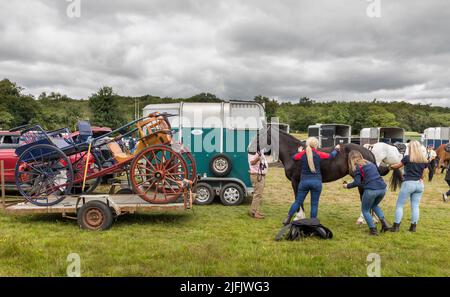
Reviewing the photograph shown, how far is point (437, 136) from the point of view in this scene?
87.8 feet

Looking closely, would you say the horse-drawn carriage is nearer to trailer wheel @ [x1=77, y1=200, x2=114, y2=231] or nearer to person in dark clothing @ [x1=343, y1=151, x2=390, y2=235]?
trailer wheel @ [x1=77, y1=200, x2=114, y2=231]

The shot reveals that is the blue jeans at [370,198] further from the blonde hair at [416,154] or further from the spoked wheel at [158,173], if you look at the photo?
the spoked wheel at [158,173]

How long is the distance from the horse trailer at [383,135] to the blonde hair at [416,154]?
71.9 ft

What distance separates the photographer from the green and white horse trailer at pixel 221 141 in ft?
30.6

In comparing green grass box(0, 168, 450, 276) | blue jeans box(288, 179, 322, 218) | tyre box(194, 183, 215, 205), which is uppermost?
blue jeans box(288, 179, 322, 218)

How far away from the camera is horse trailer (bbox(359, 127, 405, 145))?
26.9 m

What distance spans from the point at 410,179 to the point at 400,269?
8.34 feet

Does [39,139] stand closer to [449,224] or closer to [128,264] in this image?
[128,264]

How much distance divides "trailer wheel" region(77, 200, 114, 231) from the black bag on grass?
3.18m

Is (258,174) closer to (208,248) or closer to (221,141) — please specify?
(221,141)

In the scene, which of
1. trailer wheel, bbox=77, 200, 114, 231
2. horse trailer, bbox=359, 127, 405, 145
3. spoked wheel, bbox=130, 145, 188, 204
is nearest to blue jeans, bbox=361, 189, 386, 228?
spoked wheel, bbox=130, 145, 188, 204

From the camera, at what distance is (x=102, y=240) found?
556 cm

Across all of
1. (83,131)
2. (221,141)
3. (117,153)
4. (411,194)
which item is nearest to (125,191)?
(117,153)
